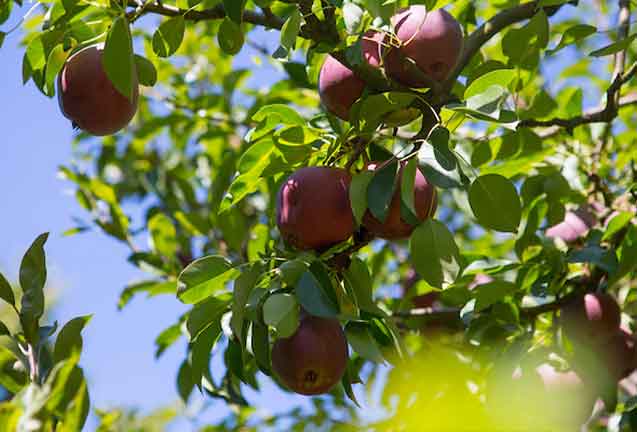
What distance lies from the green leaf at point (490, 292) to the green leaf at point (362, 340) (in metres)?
0.43

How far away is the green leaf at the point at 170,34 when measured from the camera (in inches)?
61.0

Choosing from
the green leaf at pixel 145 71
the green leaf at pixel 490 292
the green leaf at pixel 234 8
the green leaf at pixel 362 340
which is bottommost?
the green leaf at pixel 490 292

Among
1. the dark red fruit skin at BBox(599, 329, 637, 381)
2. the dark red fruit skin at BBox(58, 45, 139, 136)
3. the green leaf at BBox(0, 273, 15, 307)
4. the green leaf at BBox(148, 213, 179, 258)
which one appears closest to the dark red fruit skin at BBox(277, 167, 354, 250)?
the dark red fruit skin at BBox(58, 45, 139, 136)

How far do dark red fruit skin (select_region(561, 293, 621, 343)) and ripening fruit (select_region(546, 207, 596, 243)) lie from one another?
0.24 m

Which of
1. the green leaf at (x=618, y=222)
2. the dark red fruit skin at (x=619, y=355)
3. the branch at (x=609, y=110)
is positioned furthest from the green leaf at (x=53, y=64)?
the dark red fruit skin at (x=619, y=355)

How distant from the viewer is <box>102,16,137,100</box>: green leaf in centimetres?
135

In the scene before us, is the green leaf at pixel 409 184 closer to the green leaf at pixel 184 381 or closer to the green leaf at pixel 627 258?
the green leaf at pixel 627 258

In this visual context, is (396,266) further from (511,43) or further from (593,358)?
A: (511,43)

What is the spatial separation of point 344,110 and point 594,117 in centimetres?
67

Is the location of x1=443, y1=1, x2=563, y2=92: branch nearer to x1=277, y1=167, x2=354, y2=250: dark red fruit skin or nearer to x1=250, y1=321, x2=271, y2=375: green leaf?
x1=277, y1=167, x2=354, y2=250: dark red fruit skin

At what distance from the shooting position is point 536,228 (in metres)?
2.04

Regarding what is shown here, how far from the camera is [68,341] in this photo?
136 centimetres

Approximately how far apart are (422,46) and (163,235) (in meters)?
1.36

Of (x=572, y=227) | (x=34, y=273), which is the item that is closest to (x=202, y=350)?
(x=34, y=273)
